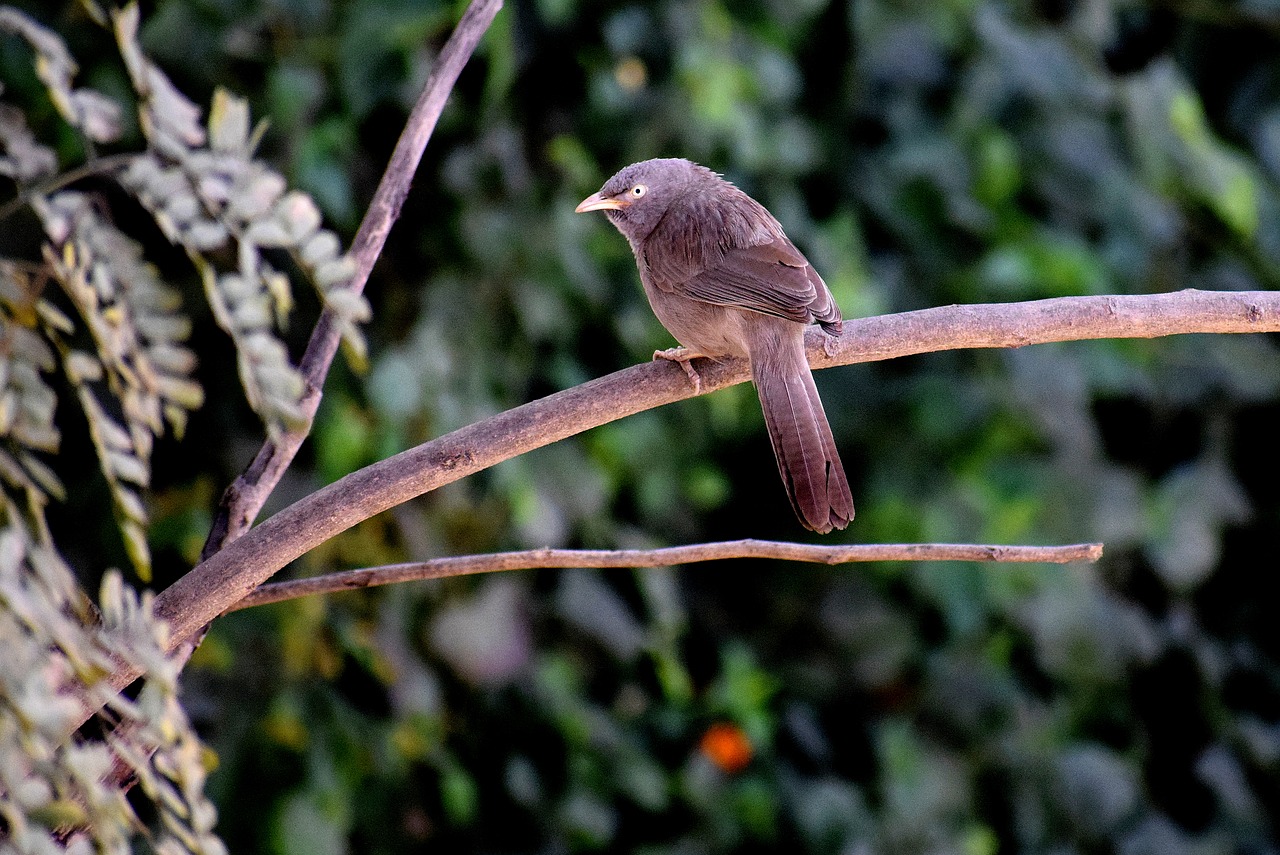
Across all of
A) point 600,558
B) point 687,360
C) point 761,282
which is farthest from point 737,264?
point 600,558

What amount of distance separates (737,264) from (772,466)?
1585mm

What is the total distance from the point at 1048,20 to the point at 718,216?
6.97 feet

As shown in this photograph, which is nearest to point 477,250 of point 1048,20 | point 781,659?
point 781,659

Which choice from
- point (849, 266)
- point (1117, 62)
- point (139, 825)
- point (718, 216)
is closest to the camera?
point (139, 825)

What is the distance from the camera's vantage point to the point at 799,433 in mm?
2814

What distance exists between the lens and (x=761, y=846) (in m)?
4.36

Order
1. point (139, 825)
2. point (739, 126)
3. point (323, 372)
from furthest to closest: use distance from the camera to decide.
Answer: point (739, 126) → point (323, 372) → point (139, 825)

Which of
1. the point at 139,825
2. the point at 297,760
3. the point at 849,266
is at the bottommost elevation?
the point at 297,760

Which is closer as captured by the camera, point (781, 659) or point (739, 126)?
point (739, 126)

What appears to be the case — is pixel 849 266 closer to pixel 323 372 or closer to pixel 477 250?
pixel 477 250

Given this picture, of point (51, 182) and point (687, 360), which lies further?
point (687, 360)

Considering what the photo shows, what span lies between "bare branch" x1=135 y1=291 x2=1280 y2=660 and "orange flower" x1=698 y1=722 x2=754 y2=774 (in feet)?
6.83

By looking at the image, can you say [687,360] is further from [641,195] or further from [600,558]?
[641,195]

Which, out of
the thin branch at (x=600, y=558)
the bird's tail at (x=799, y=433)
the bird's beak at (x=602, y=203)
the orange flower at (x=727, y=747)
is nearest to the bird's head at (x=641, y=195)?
the bird's beak at (x=602, y=203)
